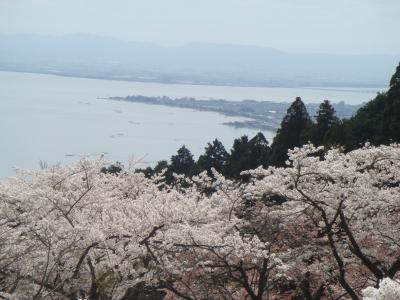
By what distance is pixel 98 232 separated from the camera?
5613mm

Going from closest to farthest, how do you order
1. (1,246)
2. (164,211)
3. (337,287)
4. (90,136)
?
(1,246)
(164,211)
(337,287)
(90,136)

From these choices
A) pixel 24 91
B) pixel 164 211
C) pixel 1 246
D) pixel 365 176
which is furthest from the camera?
pixel 24 91

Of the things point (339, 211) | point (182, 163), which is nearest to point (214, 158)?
point (182, 163)

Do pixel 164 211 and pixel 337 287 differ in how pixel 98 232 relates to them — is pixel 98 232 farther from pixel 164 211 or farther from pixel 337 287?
pixel 337 287

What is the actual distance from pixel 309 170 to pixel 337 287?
1948 mm

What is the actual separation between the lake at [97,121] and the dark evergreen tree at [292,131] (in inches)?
199

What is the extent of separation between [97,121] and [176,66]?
109 meters

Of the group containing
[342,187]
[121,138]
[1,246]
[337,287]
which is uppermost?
[342,187]

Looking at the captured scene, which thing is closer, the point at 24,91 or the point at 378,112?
the point at 378,112

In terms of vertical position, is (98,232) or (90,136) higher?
(98,232)

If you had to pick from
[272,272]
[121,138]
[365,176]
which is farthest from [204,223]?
[121,138]

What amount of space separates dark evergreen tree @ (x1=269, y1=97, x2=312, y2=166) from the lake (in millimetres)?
5065

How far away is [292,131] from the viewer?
1928 cm

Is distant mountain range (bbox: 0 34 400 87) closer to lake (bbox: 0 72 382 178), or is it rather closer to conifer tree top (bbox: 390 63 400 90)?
lake (bbox: 0 72 382 178)
